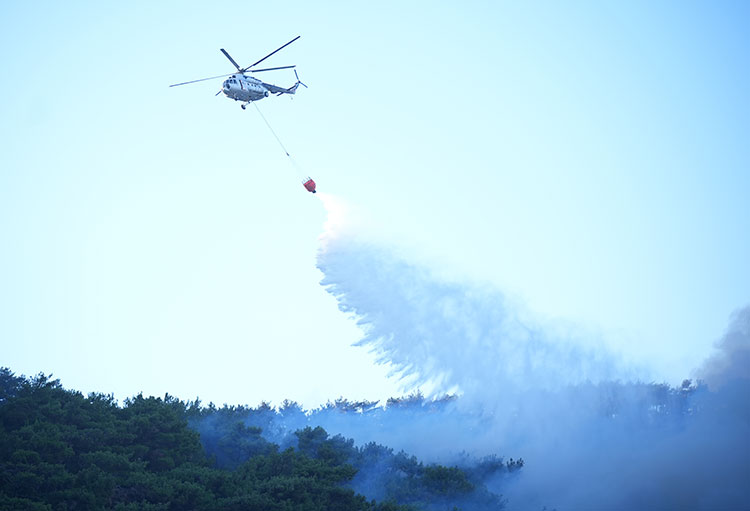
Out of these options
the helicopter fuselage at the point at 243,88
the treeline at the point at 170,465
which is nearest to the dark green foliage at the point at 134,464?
the treeline at the point at 170,465

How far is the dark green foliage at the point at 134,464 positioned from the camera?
119ft

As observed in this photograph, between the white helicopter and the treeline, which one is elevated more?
the white helicopter

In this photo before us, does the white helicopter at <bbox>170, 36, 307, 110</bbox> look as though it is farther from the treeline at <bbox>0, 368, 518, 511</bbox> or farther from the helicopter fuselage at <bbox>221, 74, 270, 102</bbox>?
the treeline at <bbox>0, 368, 518, 511</bbox>

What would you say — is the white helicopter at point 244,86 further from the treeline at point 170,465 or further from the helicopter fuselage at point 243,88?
the treeline at point 170,465

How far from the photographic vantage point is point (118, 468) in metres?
39.6

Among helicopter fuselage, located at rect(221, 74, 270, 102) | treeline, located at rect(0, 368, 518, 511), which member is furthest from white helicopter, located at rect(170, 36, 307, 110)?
treeline, located at rect(0, 368, 518, 511)

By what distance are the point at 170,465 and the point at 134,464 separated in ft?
8.56

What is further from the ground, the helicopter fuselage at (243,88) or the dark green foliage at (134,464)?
the helicopter fuselage at (243,88)

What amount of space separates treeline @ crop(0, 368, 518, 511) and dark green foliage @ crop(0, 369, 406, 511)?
0.16ft

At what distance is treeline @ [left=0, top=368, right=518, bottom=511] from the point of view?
121 ft

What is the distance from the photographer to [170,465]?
42.2 m

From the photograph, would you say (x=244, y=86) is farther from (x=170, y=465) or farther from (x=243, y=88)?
(x=170, y=465)

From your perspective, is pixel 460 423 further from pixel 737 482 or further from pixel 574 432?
pixel 737 482

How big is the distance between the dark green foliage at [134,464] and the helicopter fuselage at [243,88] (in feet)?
60.1
